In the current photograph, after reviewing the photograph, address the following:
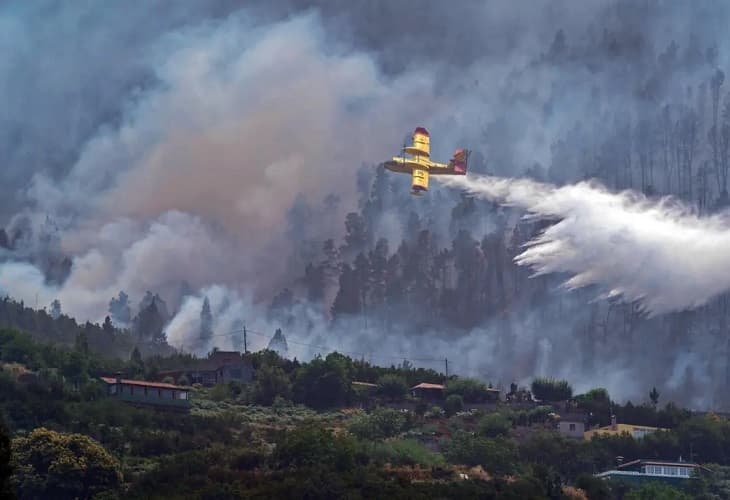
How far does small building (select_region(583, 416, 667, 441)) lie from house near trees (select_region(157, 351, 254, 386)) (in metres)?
31.6

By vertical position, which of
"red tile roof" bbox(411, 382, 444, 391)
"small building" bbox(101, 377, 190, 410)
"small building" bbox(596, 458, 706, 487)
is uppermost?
"red tile roof" bbox(411, 382, 444, 391)

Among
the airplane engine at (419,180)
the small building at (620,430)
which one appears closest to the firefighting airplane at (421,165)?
the airplane engine at (419,180)

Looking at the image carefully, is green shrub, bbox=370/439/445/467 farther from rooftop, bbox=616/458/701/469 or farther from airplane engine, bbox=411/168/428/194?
airplane engine, bbox=411/168/428/194

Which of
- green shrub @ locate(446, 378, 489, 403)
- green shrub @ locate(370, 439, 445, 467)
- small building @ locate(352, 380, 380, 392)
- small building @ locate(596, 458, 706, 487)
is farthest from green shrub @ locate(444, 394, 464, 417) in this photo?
small building @ locate(596, 458, 706, 487)

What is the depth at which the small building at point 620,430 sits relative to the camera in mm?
151500

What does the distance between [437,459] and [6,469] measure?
64.0 m

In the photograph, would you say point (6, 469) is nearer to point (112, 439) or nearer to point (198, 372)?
point (112, 439)

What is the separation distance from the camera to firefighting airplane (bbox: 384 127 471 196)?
155375mm

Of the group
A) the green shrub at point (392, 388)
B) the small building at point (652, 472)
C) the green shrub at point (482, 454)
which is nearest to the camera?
the green shrub at point (482, 454)

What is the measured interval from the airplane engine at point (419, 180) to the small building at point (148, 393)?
26037 mm

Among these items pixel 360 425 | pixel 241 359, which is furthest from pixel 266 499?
pixel 241 359

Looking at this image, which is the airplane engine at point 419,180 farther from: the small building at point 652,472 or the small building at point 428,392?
the small building at point 652,472

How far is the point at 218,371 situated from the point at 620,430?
121 ft

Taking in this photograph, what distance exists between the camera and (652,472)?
5600 inches
